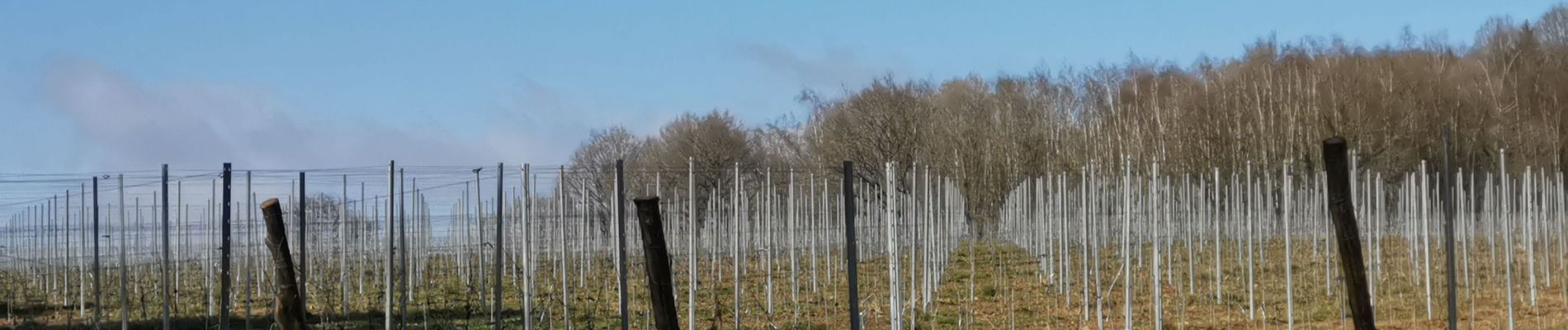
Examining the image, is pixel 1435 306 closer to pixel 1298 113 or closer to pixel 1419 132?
pixel 1419 132

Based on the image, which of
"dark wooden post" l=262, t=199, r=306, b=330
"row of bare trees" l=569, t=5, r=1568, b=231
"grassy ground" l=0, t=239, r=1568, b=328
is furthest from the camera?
"row of bare trees" l=569, t=5, r=1568, b=231

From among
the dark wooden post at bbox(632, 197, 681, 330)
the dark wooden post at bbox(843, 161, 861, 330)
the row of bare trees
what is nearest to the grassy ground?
the dark wooden post at bbox(632, 197, 681, 330)

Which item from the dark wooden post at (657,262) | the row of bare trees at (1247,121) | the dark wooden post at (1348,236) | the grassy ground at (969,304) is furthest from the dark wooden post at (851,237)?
the row of bare trees at (1247,121)

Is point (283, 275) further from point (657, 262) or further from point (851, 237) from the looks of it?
point (851, 237)

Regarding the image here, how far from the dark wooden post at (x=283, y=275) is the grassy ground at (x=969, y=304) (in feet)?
3.61

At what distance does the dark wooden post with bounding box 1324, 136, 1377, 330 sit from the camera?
7.30 metres

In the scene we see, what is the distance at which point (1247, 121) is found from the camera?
1492 inches

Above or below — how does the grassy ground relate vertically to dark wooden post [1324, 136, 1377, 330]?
below

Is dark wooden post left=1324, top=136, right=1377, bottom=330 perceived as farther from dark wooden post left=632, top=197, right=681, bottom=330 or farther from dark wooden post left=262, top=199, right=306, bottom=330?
dark wooden post left=262, top=199, right=306, bottom=330

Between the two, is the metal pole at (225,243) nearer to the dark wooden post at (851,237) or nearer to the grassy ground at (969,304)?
the grassy ground at (969,304)

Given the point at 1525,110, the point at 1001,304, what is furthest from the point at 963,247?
the point at 1525,110

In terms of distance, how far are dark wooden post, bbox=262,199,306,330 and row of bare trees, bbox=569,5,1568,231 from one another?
78.1ft

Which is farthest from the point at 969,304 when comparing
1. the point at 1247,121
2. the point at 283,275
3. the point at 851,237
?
the point at 1247,121

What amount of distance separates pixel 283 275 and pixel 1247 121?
31986 millimetres
